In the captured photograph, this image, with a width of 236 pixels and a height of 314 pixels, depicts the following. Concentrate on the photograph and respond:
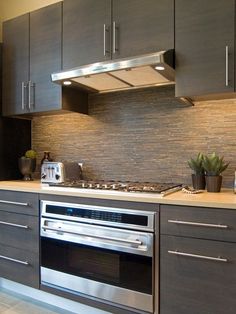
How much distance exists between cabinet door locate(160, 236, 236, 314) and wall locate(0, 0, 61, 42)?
2.63 metres

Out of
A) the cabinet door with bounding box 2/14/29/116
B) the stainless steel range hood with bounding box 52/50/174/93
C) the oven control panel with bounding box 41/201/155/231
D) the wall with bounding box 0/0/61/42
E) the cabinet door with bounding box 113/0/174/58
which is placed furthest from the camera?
the wall with bounding box 0/0/61/42

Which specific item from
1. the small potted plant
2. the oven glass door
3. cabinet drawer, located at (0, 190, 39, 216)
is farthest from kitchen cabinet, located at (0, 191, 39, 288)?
the small potted plant

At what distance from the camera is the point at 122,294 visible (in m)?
1.74

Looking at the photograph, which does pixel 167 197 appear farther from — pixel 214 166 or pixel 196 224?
pixel 214 166

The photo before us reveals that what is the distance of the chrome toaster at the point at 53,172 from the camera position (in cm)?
239

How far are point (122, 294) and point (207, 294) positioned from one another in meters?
0.52

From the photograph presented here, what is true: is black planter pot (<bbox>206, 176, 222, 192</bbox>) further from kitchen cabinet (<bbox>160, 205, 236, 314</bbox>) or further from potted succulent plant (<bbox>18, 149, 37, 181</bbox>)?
potted succulent plant (<bbox>18, 149, 37, 181</bbox>)

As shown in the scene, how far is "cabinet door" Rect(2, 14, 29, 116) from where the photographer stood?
8.37 feet

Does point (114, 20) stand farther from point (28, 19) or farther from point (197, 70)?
point (28, 19)

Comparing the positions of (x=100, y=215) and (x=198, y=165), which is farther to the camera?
(x=198, y=165)

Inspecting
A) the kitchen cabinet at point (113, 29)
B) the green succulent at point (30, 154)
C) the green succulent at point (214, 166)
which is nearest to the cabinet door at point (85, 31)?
the kitchen cabinet at point (113, 29)

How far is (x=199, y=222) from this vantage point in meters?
1.49

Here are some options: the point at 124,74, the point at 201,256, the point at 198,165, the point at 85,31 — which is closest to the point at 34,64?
the point at 85,31

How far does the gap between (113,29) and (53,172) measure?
123cm
